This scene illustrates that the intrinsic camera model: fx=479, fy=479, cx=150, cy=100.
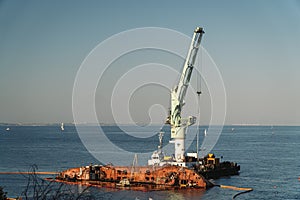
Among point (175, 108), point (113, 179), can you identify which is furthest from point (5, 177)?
point (175, 108)

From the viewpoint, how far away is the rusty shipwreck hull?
3138 cm

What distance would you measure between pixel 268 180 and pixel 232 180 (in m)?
Answer: 2.71

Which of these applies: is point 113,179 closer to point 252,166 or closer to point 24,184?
point 24,184

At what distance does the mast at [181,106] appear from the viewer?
1528 inches

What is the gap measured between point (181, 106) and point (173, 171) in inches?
339

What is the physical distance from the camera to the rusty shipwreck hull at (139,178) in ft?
103

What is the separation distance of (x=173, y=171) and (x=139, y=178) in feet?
8.01

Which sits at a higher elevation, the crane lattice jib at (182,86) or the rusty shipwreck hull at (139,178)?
the crane lattice jib at (182,86)

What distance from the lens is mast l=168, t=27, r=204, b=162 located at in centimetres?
3881

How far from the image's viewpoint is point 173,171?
32031mm

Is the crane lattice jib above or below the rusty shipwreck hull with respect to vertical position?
above

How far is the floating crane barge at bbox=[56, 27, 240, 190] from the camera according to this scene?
31.6 meters

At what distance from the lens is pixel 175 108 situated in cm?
3912

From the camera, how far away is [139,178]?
32.7 metres
